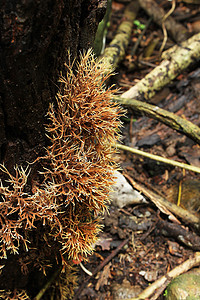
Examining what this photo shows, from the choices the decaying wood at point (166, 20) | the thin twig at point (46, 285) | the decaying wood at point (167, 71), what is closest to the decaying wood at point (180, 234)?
the thin twig at point (46, 285)

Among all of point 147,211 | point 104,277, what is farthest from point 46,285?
point 147,211

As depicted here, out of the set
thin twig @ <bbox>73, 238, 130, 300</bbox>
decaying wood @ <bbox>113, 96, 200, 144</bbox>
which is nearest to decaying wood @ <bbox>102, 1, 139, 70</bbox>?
decaying wood @ <bbox>113, 96, 200, 144</bbox>

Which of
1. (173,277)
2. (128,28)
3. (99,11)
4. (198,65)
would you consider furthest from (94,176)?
(128,28)

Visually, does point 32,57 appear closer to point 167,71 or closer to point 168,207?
point 168,207

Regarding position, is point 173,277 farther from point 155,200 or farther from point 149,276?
point 155,200

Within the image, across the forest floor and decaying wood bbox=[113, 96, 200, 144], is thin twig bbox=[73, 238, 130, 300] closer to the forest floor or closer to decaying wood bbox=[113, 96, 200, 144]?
the forest floor

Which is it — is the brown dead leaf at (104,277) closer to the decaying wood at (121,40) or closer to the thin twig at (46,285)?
the thin twig at (46,285)
